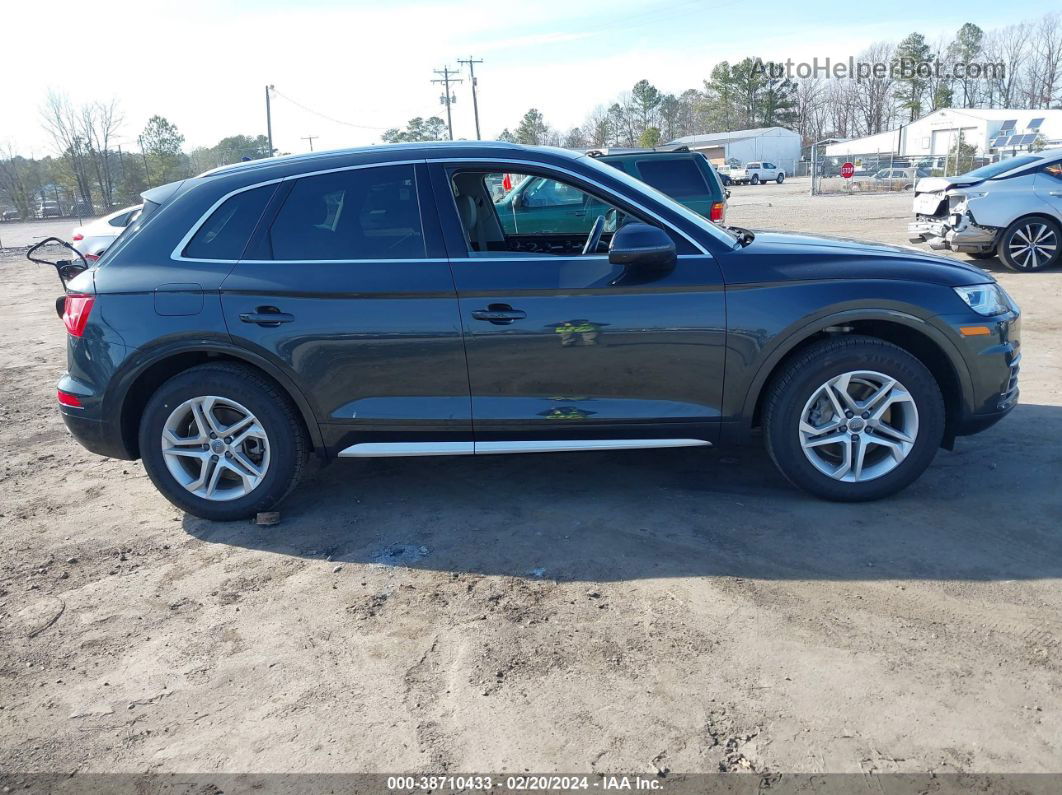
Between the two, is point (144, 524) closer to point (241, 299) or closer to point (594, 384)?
point (241, 299)

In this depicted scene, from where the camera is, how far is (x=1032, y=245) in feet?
35.4

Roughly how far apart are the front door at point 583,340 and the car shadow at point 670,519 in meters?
0.44

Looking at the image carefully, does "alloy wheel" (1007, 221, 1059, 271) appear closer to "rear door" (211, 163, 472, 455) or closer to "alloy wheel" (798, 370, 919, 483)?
"alloy wheel" (798, 370, 919, 483)

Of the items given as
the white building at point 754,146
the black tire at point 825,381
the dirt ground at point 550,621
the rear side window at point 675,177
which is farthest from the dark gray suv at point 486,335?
the white building at point 754,146

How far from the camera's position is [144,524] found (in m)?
4.48

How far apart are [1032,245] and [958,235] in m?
0.90

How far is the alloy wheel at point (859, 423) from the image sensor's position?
4035mm

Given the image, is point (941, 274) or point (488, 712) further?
point (941, 274)

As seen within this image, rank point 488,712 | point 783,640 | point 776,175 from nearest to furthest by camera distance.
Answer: point 488,712 < point 783,640 < point 776,175

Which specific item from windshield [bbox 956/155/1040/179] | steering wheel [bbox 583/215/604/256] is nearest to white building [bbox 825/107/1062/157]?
windshield [bbox 956/155/1040/179]

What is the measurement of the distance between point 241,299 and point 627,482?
225 cm

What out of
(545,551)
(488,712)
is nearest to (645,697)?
(488,712)

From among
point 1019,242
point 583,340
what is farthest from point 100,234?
point 1019,242

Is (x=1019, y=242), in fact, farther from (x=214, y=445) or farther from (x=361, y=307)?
(x=214, y=445)
